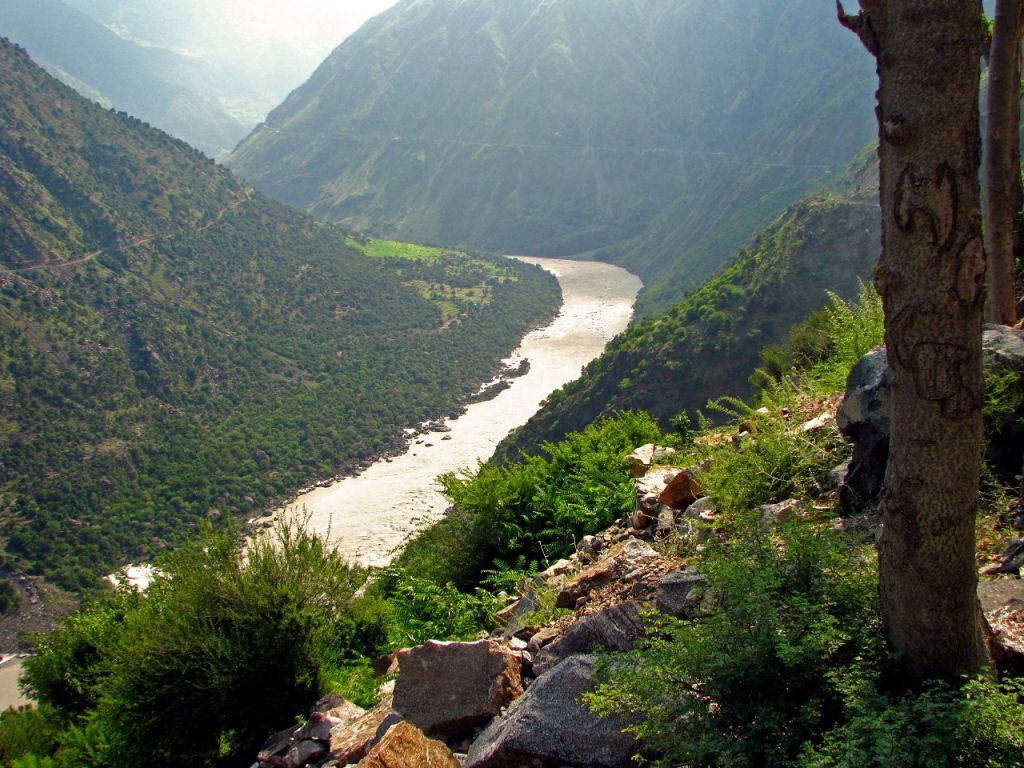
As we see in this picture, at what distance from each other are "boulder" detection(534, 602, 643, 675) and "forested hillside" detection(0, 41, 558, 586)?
119ft

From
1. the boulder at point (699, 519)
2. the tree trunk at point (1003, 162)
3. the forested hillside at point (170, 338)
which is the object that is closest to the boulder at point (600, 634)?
the boulder at point (699, 519)

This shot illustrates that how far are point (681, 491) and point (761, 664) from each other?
151 inches

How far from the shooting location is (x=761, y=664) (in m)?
2.96

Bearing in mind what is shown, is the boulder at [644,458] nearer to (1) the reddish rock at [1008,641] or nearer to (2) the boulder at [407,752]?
(2) the boulder at [407,752]

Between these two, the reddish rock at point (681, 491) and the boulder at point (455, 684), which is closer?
the boulder at point (455, 684)

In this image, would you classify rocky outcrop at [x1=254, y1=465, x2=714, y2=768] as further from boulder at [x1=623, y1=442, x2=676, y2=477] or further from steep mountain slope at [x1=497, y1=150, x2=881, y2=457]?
steep mountain slope at [x1=497, y1=150, x2=881, y2=457]

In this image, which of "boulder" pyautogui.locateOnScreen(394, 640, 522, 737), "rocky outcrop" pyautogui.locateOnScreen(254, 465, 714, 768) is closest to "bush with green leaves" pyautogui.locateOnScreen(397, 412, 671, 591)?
"rocky outcrop" pyautogui.locateOnScreen(254, 465, 714, 768)

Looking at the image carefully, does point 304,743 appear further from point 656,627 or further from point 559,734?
point 656,627

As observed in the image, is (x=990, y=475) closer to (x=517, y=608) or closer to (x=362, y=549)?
(x=517, y=608)

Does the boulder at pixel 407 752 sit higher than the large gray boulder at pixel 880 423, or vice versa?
the large gray boulder at pixel 880 423

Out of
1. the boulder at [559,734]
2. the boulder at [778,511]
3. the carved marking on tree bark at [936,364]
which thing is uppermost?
the carved marking on tree bark at [936,364]

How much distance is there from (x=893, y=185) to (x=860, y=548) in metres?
1.86

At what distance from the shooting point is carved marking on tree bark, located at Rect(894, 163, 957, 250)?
271 cm

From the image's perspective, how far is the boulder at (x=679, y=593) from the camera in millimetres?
4184
